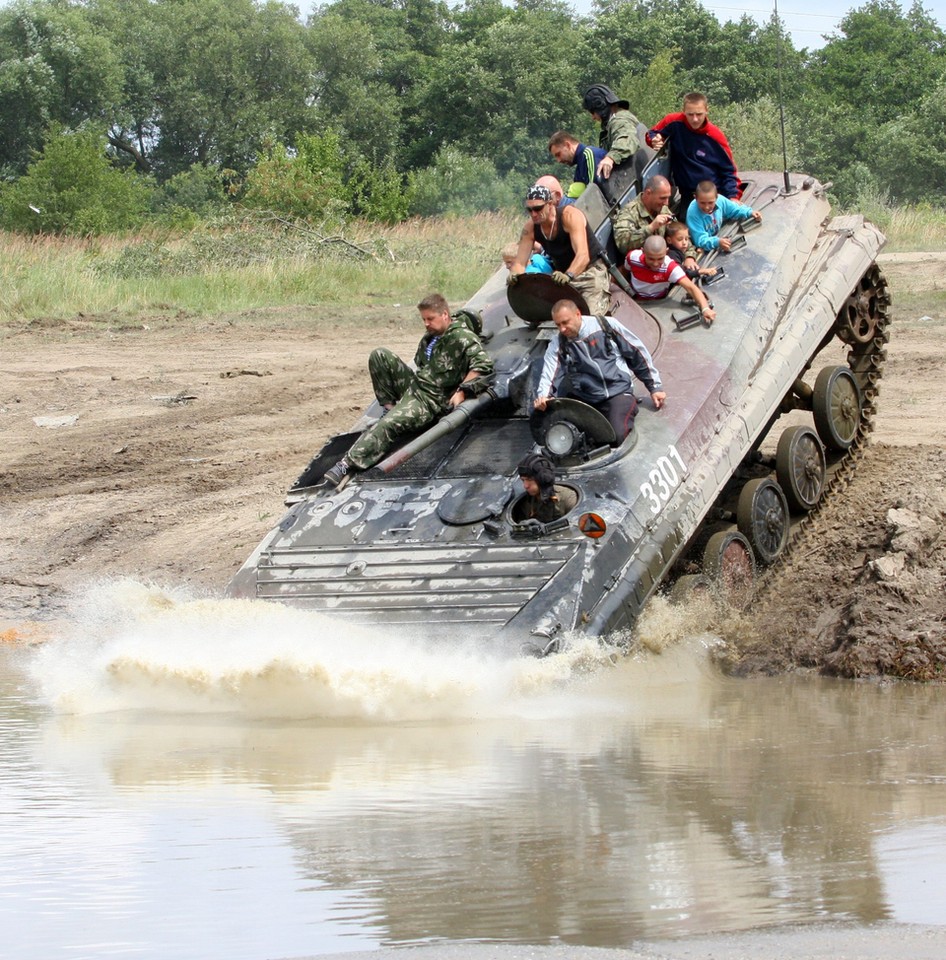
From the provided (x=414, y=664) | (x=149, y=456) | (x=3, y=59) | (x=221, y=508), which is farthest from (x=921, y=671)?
(x=3, y=59)

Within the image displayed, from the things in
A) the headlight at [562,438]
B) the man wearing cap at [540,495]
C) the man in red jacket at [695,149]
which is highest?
the man in red jacket at [695,149]

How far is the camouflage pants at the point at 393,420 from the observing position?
9031 mm

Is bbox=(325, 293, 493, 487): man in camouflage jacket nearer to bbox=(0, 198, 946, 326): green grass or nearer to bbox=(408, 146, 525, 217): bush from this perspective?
bbox=(0, 198, 946, 326): green grass

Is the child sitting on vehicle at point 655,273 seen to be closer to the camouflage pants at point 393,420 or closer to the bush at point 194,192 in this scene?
the camouflage pants at point 393,420

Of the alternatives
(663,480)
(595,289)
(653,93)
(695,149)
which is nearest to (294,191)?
(653,93)

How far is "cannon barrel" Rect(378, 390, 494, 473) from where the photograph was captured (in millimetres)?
8914

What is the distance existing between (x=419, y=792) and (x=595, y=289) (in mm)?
4257

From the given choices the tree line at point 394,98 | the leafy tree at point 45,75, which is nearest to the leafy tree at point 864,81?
the tree line at point 394,98

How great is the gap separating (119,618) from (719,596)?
2975 millimetres

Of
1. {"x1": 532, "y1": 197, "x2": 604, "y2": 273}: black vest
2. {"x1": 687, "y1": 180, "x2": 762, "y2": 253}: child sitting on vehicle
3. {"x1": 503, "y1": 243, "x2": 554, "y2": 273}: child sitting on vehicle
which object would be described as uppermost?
{"x1": 687, "y1": 180, "x2": 762, "y2": 253}: child sitting on vehicle

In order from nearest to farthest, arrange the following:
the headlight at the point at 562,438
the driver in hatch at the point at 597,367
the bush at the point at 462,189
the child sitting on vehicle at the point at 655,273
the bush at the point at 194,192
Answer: the headlight at the point at 562,438 → the driver in hatch at the point at 597,367 → the child sitting on vehicle at the point at 655,273 → the bush at the point at 462,189 → the bush at the point at 194,192

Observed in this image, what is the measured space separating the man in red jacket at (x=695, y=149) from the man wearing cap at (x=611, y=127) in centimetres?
16

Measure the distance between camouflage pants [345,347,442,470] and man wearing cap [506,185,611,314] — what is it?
80cm

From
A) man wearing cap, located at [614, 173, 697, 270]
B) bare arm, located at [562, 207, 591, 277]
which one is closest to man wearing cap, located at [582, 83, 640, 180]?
man wearing cap, located at [614, 173, 697, 270]
